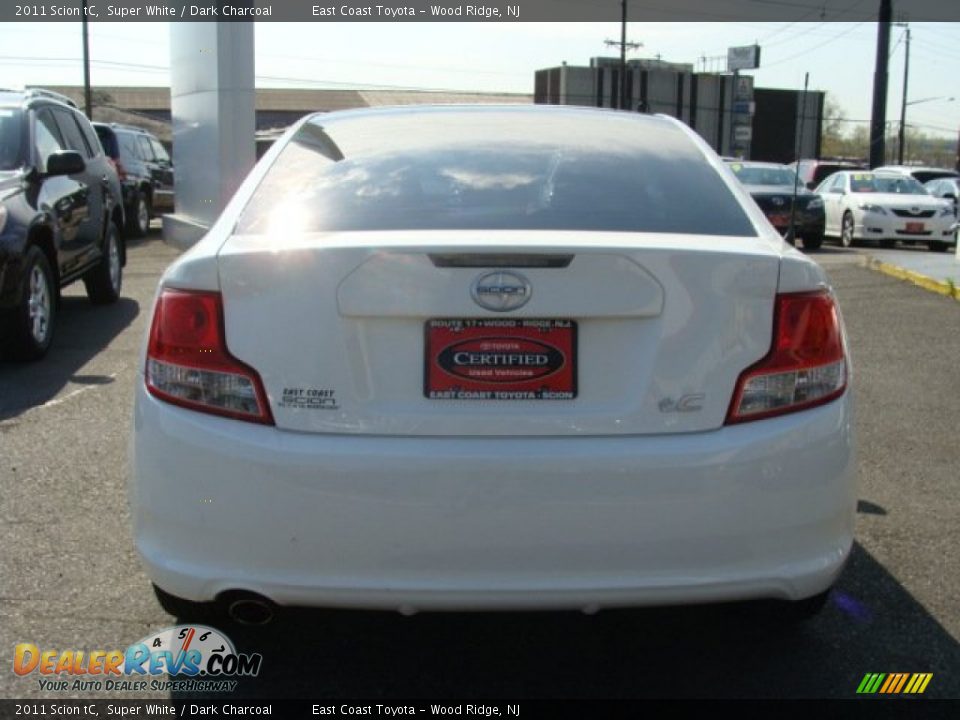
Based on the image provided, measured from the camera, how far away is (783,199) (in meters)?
18.0

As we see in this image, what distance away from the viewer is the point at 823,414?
9.02 ft

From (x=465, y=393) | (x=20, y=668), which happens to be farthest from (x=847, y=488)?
(x=20, y=668)

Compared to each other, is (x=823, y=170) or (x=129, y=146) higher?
(x=129, y=146)

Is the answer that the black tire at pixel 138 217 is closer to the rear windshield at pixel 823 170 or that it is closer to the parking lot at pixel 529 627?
the parking lot at pixel 529 627

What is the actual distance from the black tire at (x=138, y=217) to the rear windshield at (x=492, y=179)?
608 inches

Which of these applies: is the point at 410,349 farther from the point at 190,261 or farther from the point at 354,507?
the point at 190,261

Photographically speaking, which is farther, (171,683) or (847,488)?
(171,683)

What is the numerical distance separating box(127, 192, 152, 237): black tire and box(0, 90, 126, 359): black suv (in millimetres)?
8579

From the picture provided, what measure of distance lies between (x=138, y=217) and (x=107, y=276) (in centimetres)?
906

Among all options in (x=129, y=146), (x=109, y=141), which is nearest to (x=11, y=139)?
(x=109, y=141)

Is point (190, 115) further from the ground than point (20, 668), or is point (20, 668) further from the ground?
point (190, 115)

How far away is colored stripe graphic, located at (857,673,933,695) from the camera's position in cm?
299

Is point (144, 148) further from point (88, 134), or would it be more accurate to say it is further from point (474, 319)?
→ point (474, 319)

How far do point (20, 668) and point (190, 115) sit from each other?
14.1m
